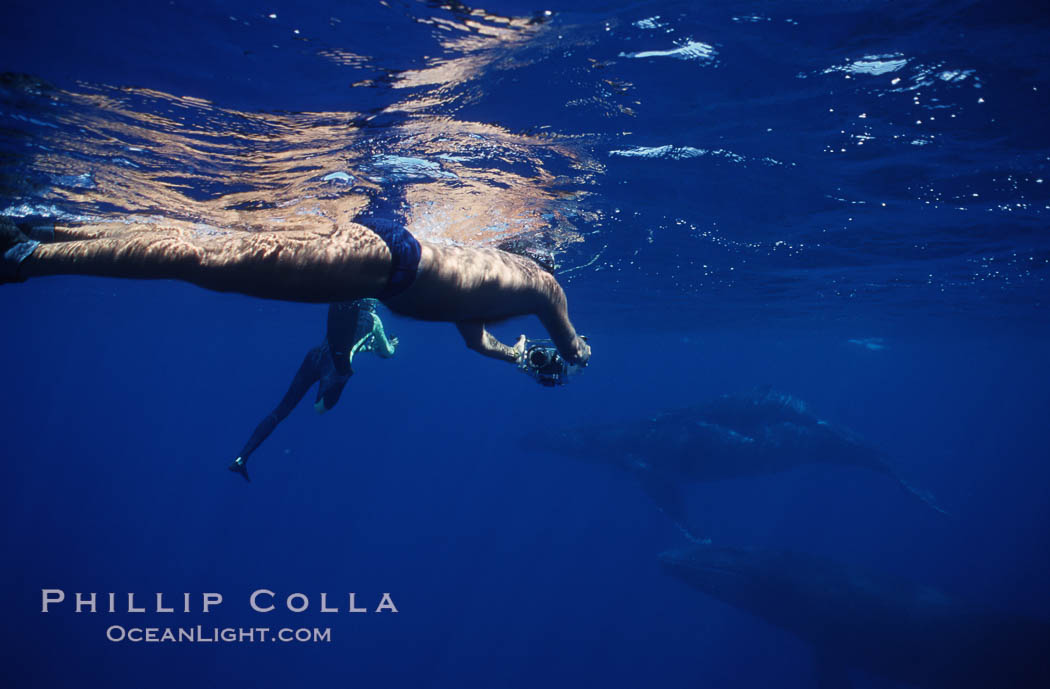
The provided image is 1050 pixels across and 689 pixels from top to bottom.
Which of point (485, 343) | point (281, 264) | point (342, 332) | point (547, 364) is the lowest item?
point (342, 332)

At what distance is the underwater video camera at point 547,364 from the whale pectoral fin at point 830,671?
14049 mm

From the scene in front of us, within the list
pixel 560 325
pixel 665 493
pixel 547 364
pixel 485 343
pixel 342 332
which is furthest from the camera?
pixel 665 493

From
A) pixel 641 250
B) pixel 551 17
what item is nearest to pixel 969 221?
pixel 641 250

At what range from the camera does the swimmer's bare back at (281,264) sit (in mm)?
2504

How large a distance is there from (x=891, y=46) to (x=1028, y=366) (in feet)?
238

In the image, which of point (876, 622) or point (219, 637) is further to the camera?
point (219, 637)

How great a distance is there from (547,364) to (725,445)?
16.6 metres

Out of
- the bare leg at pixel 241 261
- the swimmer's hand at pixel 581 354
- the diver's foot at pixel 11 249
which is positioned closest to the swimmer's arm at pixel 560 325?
the swimmer's hand at pixel 581 354

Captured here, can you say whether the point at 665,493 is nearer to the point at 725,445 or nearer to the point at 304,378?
the point at 725,445

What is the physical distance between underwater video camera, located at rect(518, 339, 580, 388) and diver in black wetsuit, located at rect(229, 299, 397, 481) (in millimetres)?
3398

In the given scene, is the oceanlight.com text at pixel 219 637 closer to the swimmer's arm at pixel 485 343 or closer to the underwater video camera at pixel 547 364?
the swimmer's arm at pixel 485 343

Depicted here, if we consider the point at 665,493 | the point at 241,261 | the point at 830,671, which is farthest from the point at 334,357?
the point at 665,493

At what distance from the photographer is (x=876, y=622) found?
12.5 meters

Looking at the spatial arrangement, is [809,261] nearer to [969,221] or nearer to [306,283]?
[969,221]
